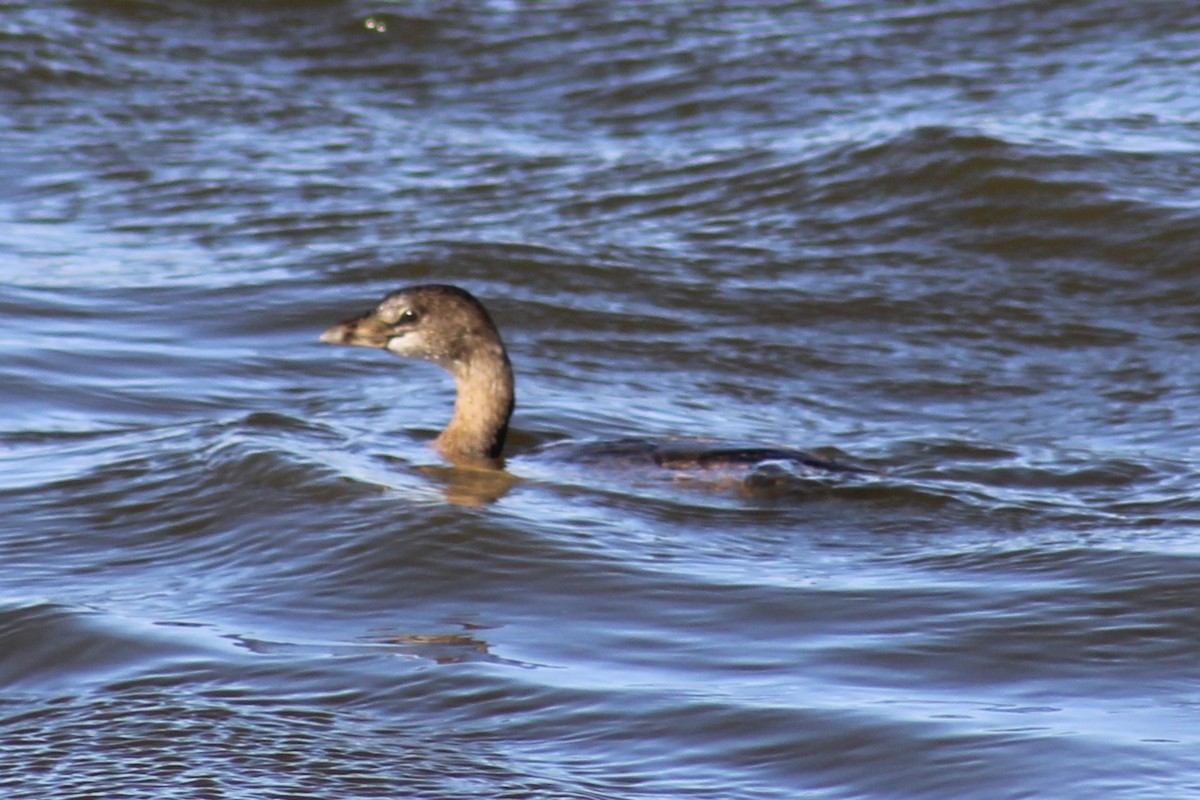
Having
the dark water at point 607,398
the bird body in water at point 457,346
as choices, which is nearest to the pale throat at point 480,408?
the bird body in water at point 457,346

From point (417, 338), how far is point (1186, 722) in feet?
13.4

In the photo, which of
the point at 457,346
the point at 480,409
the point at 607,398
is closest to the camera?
the point at 480,409

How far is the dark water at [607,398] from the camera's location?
5.29 meters

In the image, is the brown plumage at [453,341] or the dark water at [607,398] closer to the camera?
the dark water at [607,398]

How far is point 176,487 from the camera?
7586 millimetres

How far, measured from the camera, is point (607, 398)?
31.3ft

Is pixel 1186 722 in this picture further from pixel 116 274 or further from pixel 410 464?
pixel 116 274

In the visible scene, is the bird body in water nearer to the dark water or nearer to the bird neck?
the bird neck

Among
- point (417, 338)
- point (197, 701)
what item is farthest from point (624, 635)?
point (417, 338)

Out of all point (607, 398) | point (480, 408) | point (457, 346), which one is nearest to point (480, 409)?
point (480, 408)

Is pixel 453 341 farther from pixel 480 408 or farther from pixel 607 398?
pixel 607 398

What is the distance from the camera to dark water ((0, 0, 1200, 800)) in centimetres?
529

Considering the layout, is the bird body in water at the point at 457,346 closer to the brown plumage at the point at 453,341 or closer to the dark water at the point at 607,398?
the brown plumage at the point at 453,341

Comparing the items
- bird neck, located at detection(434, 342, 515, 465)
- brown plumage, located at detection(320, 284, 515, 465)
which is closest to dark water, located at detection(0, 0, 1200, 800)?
bird neck, located at detection(434, 342, 515, 465)
